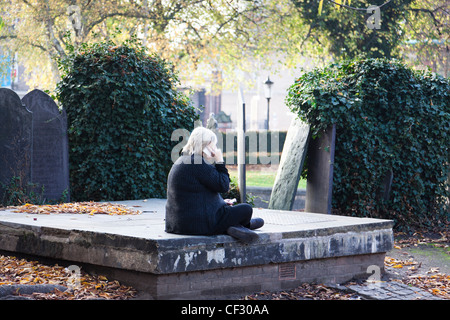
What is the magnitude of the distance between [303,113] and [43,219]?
506cm

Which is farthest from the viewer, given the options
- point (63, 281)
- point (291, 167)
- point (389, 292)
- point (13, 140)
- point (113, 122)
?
point (291, 167)

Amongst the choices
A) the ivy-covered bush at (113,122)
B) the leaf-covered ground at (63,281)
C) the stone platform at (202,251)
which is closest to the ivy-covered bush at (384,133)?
the ivy-covered bush at (113,122)

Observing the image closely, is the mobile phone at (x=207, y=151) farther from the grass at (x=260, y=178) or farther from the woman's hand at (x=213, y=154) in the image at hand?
the grass at (x=260, y=178)

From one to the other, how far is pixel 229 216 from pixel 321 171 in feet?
15.4

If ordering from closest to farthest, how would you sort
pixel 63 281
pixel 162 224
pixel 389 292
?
pixel 63 281
pixel 389 292
pixel 162 224

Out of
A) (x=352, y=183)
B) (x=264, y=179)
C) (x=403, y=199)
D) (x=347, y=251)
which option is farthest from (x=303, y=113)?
(x=264, y=179)

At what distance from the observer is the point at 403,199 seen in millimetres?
10711

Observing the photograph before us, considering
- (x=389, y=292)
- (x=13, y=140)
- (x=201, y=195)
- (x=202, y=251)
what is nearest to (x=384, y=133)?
(x=389, y=292)

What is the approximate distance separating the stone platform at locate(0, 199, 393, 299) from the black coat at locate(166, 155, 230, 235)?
0.17 meters

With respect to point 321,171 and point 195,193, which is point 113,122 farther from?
point 195,193

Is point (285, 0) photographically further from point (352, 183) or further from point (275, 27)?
point (352, 183)

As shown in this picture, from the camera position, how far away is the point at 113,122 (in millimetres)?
9938

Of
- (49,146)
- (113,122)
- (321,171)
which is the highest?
(113,122)

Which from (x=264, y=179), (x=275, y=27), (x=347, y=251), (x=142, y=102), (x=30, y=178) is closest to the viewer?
(x=347, y=251)
